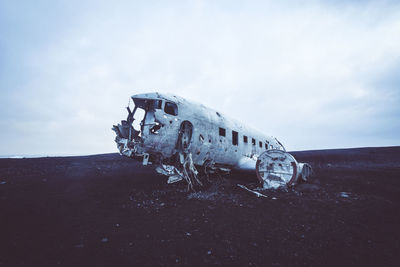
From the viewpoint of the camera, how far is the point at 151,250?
3.33 meters

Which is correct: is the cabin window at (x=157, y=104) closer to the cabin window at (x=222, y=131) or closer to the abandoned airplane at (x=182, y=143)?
the abandoned airplane at (x=182, y=143)

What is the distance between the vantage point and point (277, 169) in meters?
8.02

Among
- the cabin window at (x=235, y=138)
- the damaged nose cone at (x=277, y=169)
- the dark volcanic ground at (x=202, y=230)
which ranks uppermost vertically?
the cabin window at (x=235, y=138)

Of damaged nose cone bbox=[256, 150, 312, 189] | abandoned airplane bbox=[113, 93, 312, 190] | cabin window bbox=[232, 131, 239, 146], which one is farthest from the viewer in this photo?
cabin window bbox=[232, 131, 239, 146]

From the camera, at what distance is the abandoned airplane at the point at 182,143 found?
7121mm

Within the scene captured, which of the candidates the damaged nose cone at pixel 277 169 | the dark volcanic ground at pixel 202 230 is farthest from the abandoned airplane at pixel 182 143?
the dark volcanic ground at pixel 202 230

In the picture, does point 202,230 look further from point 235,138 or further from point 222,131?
point 235,138

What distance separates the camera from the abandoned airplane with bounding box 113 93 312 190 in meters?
7.12

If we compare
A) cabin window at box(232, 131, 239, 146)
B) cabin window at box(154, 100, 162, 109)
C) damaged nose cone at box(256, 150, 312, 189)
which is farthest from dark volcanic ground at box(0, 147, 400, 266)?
cabin window at box(232, 131, 239, 146)

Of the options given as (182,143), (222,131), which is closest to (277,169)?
(222,131)

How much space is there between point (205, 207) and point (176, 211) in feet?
3.22

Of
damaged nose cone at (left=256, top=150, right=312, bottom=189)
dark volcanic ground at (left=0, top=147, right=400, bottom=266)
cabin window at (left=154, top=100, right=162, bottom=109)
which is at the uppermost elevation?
cabin window at (left=154, top=100, right=162, bottom=109)

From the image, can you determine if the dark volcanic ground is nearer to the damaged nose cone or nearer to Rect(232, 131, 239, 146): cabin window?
the damaged nose cone

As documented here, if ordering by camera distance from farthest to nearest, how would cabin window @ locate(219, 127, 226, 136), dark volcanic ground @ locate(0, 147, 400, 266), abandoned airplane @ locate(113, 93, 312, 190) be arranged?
1. cabin window @ locate(219, 127, 226, 136)
2. abandoned airplane @ locate(113, 93, 312, 190)
3. dark volcanic ground @ locate(0, 147, 400, 266)
